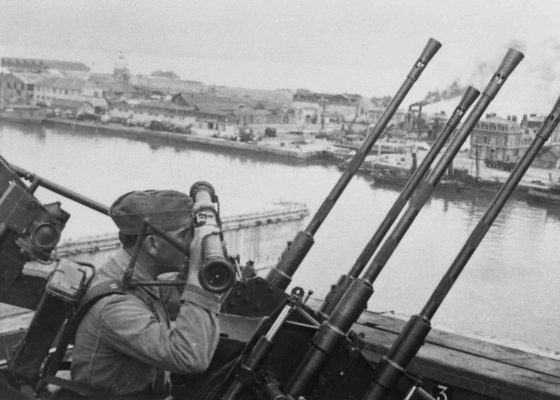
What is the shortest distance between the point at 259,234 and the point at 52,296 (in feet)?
60.3

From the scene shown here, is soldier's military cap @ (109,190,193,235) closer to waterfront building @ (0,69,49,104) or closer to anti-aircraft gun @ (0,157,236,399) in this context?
anti-aircraft gun @ (0,157,236,399)

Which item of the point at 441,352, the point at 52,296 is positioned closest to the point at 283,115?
the point at 441,352

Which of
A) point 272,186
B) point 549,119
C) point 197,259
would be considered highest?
point 549,119

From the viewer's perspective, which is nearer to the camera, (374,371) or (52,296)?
(52,296)

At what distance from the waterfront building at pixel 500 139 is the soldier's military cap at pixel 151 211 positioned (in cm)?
689

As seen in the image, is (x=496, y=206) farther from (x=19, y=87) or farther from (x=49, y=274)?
(x=19, y=87)

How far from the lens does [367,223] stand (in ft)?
47.8

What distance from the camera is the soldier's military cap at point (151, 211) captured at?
7.52 feet

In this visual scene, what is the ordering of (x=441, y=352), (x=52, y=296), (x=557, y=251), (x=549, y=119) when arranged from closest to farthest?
(x=52, y=296)
(x=549, y=119)
(x=441, y=352)
(x=557, y=251)

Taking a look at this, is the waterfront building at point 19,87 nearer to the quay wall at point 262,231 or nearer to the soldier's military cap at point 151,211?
the quay wall at point 262,231

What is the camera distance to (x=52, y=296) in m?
2.32

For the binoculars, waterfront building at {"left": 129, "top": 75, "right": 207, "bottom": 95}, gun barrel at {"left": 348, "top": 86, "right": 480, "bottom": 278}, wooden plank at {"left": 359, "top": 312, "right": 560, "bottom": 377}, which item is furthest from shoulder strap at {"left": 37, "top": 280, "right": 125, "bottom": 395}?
waterfront building at {"left": 129, "top": 75, "right": 207, "bottom": 95}

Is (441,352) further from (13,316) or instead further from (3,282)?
(13,316)

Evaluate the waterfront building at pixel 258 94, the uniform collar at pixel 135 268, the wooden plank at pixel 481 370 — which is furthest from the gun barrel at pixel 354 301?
the waterfront building at pixel 258 94
